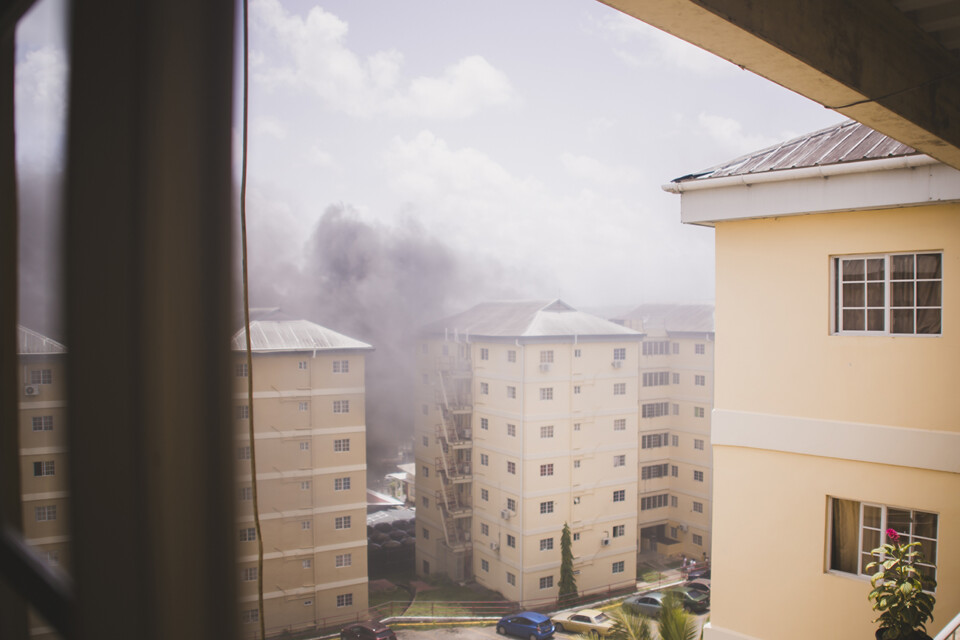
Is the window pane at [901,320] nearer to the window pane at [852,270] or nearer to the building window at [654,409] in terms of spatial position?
the window pane at [852,270]

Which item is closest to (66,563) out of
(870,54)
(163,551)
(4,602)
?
(163,551)

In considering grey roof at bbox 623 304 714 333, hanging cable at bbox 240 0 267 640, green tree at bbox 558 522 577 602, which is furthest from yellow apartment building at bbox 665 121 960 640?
grey roof at bbox 623 304 714 333

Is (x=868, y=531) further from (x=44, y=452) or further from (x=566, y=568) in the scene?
(x=566, y=568)

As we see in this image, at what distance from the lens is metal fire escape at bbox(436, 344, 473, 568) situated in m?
13.0

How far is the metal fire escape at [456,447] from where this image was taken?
13031 mm

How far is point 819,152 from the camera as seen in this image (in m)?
2.97

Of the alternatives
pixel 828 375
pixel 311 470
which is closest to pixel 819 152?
pixel 828 375

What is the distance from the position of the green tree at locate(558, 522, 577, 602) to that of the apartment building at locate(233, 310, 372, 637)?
3861mm

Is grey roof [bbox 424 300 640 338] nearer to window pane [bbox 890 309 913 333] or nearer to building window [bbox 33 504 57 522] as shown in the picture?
window pane [bbox 890 309 913 333]

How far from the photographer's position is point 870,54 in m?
1.53

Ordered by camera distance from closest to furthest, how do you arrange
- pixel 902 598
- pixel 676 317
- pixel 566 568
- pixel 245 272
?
pixel 245 272
pixel 902 598
pixel 566 568
pixel 676 317

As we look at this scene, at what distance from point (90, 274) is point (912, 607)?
2614mm

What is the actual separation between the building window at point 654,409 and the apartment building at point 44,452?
13869mm

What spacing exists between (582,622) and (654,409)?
505cm
